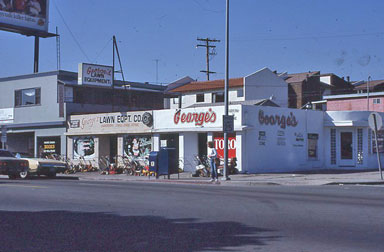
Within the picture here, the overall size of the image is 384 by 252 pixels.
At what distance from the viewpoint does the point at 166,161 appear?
24.6m

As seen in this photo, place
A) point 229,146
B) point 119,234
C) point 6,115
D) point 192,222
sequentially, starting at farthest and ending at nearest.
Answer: point 6,115 < point 229,146 < point 192,222 < point 119,234

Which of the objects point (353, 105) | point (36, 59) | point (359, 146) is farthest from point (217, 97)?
point (359, 146)

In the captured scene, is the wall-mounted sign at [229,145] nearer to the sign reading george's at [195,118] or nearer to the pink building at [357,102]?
the sign reading george's at [195,118]

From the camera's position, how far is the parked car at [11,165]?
939 inches

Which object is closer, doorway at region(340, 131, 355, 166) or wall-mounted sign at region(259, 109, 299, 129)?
wall-mounted sign at region(259, 109, 299, 129)

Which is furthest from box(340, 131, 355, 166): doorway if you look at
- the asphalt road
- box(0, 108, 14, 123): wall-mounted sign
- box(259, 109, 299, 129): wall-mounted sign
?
box(0, 108, 14, 123): wall-mounted sign

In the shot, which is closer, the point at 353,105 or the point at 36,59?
the point at 36,59

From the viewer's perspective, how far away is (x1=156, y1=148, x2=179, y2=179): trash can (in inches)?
967

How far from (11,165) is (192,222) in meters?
16.0

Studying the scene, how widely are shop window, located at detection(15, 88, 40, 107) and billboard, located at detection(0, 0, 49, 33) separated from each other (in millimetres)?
9892

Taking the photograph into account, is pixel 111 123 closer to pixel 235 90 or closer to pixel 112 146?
pixel 112 146

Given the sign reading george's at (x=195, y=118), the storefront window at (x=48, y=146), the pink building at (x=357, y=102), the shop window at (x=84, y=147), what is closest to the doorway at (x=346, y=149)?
the sign reading george's at (x=195, y=118)

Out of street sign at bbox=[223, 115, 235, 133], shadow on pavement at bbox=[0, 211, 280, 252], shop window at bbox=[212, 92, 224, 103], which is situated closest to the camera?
shadow on pavement at bbox=[0, 211, 280, 252]

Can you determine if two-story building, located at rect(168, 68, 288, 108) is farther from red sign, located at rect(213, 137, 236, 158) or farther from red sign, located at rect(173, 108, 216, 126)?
red sign, located at rect(213, 137, 236, 158)
